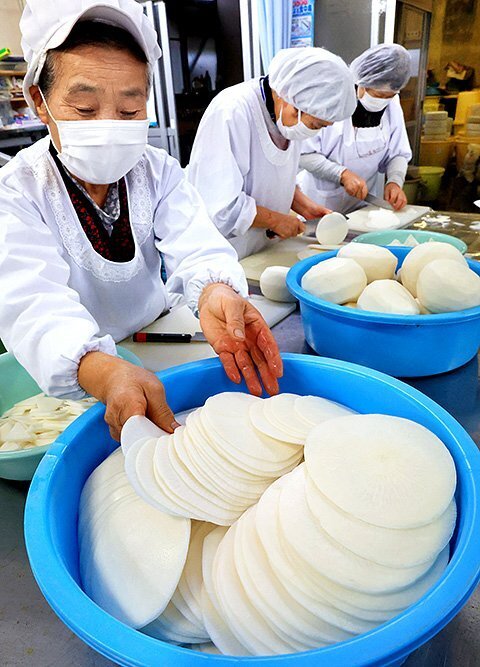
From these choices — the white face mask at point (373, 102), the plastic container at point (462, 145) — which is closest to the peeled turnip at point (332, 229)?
the white face mask at point (373, 102)

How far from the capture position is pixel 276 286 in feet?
5.95

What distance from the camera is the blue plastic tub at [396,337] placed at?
1.20 m

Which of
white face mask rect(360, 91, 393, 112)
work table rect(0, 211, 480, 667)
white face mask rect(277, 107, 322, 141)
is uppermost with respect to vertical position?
white face mask rect(360, 91, 393, 112)

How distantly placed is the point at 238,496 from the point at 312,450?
6.1 inches

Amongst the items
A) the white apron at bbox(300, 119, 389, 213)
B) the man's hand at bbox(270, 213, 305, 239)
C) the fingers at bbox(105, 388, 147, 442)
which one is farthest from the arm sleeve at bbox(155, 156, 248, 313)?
the white apron at bbox(300, 119, 389, 213)

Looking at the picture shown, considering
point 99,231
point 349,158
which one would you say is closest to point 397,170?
point 349,158

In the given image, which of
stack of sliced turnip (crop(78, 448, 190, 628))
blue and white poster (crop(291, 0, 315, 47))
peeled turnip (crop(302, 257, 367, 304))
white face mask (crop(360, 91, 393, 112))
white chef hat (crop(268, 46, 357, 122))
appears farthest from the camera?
blue and white poster (crop(291, 0, 315, 47))

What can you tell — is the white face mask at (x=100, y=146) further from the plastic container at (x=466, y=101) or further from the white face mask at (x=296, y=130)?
the plastic container at (x=466, y=101)

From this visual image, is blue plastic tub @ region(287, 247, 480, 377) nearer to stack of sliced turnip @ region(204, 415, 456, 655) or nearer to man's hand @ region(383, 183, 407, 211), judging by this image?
stack of sliced turnip @ region(204, 415, 456, 655)

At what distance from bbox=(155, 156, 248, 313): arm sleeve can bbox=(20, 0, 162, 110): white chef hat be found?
495 mm

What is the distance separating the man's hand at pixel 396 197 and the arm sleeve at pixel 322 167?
347 mm

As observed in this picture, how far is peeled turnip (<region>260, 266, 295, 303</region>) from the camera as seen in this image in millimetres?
1815

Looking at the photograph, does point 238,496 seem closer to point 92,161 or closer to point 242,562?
point 242,562

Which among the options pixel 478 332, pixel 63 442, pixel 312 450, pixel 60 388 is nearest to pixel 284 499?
pixel 312 450
